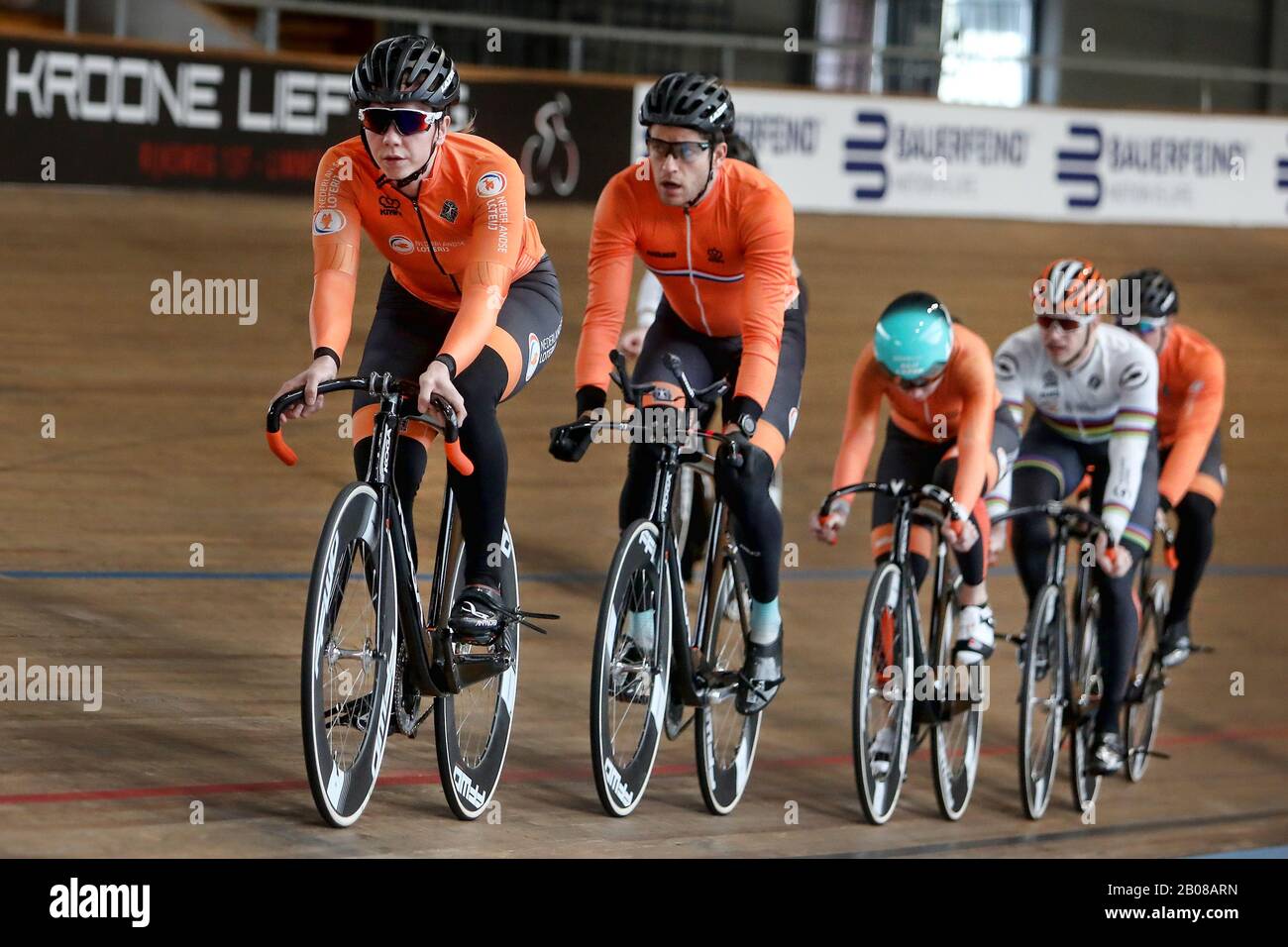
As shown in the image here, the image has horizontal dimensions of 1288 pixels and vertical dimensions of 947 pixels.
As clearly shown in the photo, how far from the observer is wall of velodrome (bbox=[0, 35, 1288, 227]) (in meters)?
9.55

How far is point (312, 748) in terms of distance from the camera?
2986mm

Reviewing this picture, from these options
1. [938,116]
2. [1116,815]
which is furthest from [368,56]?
[938,116]

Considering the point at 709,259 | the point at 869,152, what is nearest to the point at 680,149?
the point at 709,259

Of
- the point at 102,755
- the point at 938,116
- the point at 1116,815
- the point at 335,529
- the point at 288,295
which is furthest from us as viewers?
the point at 938,116

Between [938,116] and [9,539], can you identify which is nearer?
[9,539]

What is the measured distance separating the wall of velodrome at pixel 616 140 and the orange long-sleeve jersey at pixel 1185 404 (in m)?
5.56

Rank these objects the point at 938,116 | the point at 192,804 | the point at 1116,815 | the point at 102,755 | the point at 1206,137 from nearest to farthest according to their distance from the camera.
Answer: the point at 192,804 → the point at 102,755 → the point at 1116,815 → the point at 938,116 → the point at 1206,137

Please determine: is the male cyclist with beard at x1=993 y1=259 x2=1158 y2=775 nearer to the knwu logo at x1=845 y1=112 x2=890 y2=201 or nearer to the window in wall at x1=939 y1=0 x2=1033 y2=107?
the knwu logo at x1=845 y1=112 x2=890 y2=201

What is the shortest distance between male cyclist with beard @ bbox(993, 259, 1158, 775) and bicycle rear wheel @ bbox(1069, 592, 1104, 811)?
1.2 inches

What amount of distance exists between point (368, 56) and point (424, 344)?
592mm

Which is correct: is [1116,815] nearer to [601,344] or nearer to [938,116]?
[601,344]

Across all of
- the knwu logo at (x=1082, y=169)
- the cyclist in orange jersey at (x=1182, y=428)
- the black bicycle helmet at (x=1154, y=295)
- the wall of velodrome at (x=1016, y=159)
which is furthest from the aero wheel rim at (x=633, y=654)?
the knwu logo at (x=1082, y=169)

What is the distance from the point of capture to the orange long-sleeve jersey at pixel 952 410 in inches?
167
